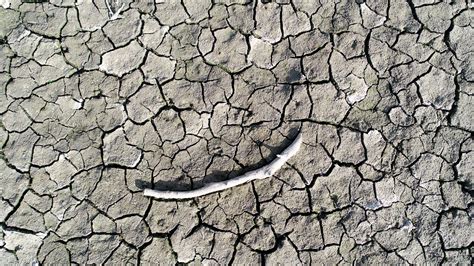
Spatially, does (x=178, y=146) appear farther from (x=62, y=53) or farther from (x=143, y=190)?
(x=62, y=53)

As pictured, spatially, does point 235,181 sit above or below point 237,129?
below

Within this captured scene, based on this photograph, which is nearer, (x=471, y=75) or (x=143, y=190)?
(x=143, y=190)

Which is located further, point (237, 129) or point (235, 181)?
point (237, 129)

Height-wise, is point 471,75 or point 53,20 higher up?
point 53,20

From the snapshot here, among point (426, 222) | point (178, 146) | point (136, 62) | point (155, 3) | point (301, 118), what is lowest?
point (426, 222)

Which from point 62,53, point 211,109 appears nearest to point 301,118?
point 211,109
